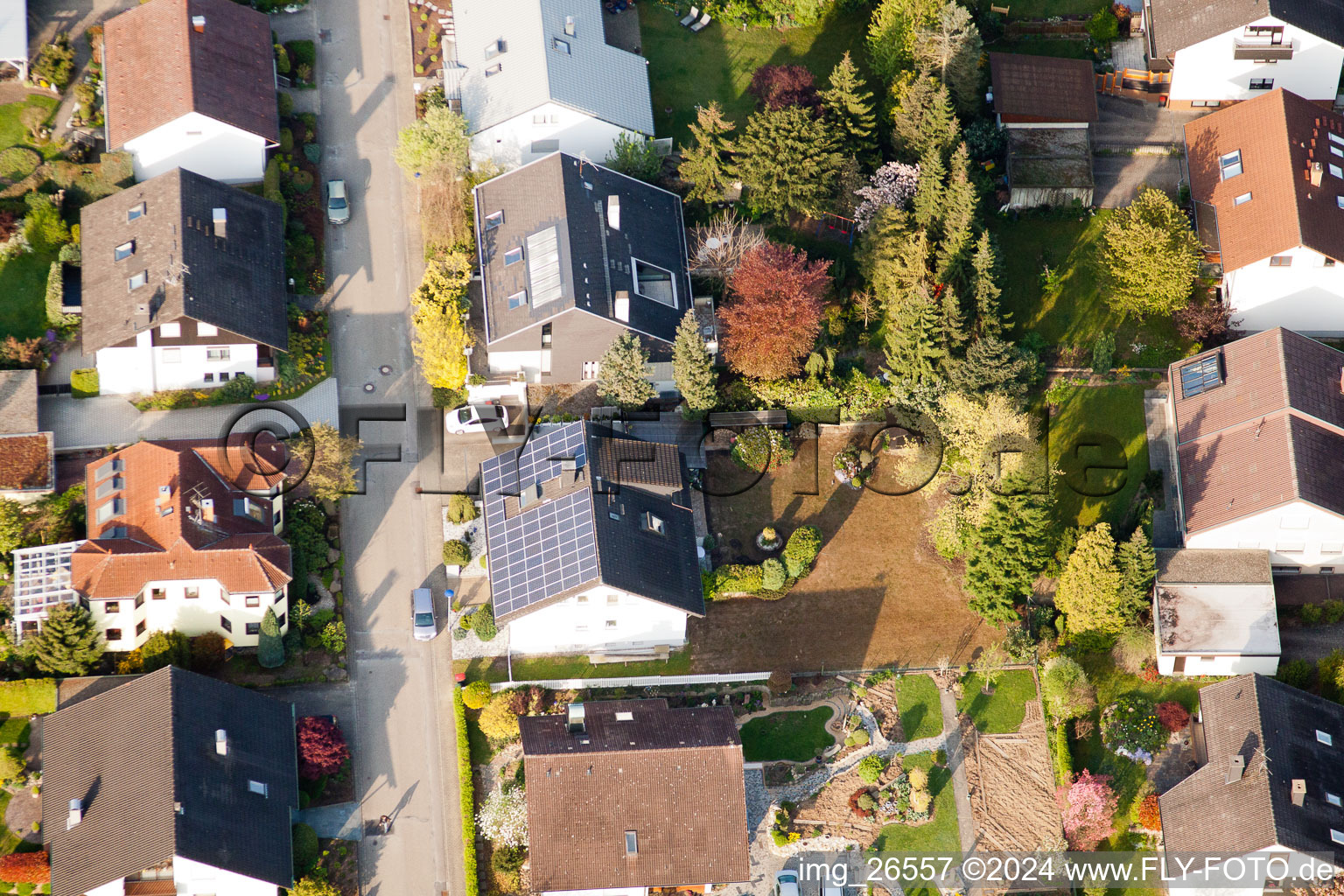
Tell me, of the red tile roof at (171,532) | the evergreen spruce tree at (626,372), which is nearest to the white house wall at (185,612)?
the red tile roof at (171,532)

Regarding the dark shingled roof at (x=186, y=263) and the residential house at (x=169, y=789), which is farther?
the dark shingled roof at (x=186, y=263)

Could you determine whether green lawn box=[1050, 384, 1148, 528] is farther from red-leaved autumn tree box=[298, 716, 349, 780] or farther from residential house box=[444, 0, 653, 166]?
red-leaved autumn tree box=[298, 716, 349, 780]

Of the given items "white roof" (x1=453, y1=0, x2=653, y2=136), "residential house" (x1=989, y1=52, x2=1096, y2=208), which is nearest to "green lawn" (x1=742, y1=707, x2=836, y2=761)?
"residential house" (x1=989, y1=52, x2=1096, y2=208)

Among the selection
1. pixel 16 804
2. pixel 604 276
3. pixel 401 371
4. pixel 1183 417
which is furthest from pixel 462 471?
pixel 1183 417

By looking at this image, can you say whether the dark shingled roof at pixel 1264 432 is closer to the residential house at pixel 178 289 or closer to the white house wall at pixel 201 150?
the residential house at pixel 178 289

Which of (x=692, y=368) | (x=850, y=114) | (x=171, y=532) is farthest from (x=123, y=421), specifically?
(x=850, y=114)

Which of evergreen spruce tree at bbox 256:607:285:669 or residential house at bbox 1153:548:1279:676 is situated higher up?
evergreen spruce tree at bbox 256:607:285:669
